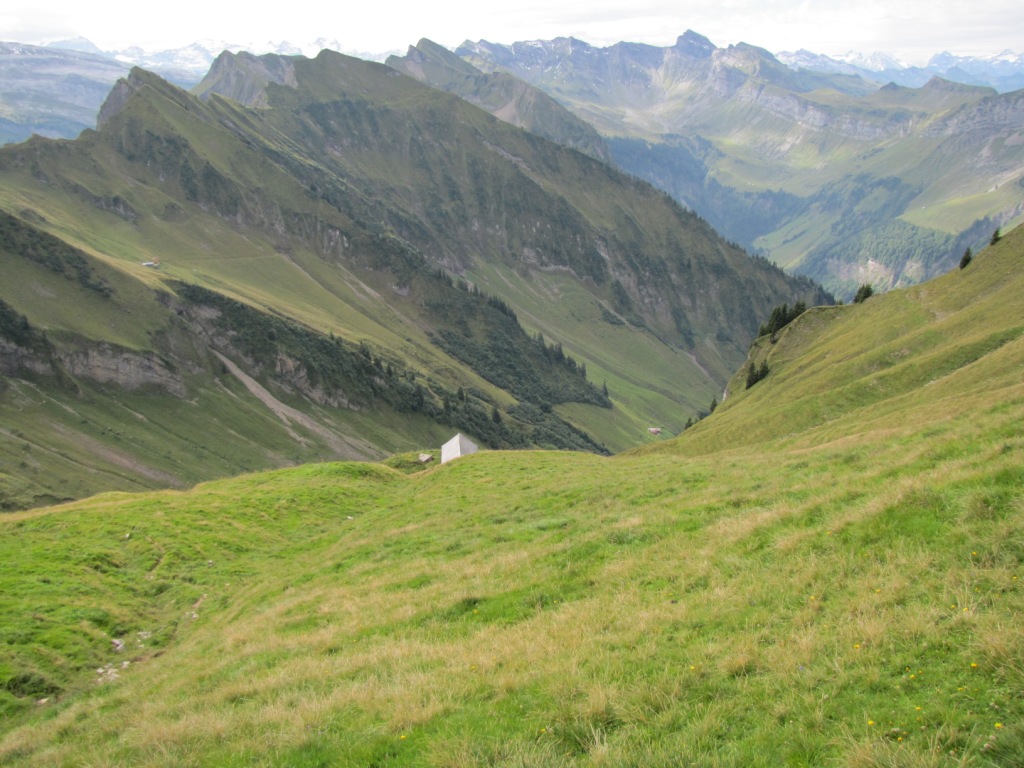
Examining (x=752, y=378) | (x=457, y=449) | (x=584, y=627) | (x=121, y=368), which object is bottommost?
(x=752, y=378)

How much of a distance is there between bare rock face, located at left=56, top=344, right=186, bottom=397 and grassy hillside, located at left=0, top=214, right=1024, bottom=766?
105 m

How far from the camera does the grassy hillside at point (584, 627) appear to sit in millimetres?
8820

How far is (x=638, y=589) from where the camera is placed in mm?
15070

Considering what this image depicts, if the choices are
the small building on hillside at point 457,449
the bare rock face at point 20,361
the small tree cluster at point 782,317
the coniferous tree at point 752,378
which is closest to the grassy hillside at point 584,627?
the small building on hillside at point 457,449

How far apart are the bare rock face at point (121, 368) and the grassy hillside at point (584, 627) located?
105090 mm

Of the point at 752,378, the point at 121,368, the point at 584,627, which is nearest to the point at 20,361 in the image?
the point at 121,368

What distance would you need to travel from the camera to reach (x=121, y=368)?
129 m

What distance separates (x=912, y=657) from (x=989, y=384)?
3769 cm

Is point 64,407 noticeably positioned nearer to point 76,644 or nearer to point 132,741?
point 76,644

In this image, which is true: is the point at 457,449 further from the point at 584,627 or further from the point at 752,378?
the point at 584,627

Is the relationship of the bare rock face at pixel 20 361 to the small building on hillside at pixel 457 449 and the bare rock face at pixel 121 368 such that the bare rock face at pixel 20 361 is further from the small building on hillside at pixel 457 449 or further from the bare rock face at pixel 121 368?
the small building on hillside at pixel 457 449

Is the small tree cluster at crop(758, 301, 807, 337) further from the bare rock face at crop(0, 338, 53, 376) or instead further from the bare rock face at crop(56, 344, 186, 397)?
the bare rock face at crop(0, 338, 53, 376)

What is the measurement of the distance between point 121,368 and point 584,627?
468ft

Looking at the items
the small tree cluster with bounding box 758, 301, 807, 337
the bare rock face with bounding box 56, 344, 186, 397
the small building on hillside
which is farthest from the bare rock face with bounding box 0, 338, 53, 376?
the small tree cluster with bounding box 758, 301, 807, 337
